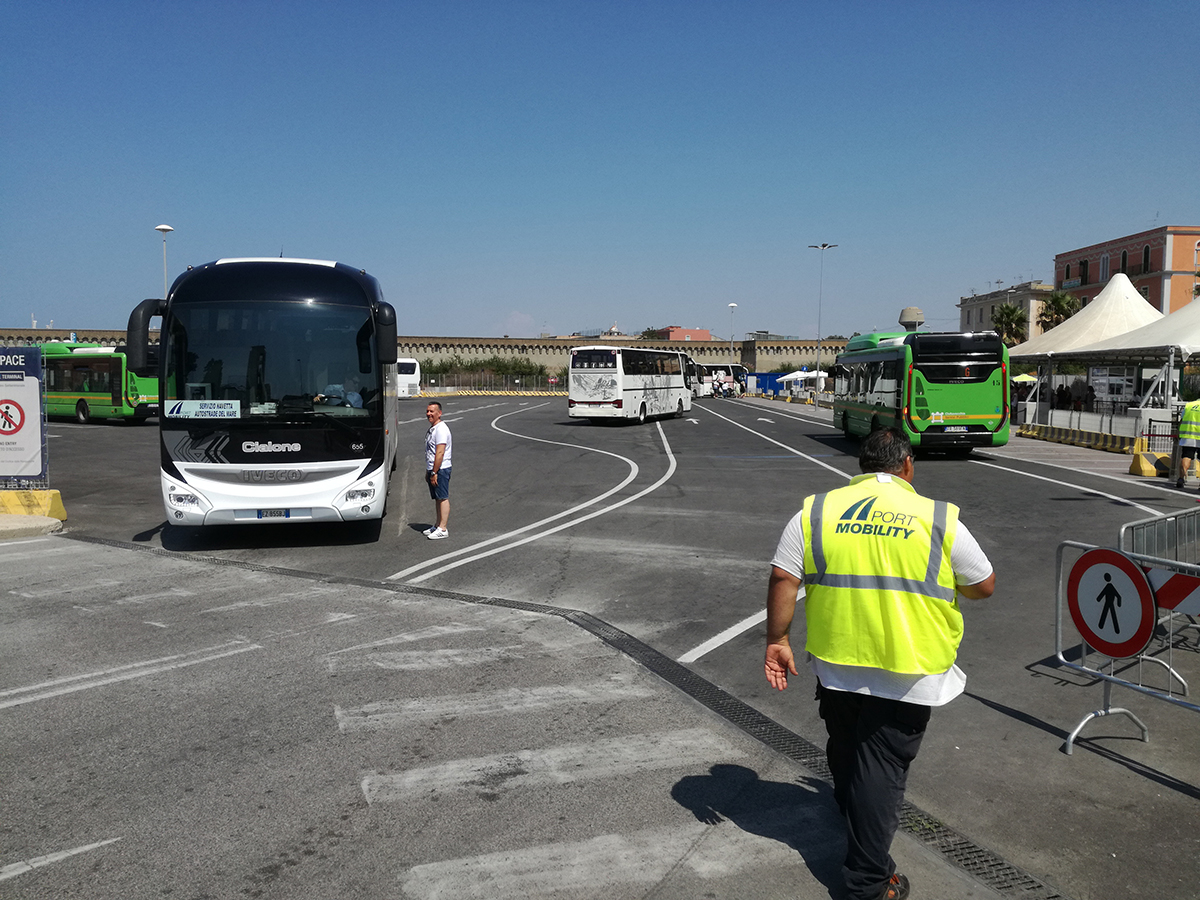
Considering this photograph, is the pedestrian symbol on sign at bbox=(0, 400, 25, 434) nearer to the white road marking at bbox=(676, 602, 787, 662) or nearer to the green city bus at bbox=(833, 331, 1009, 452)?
the white road marking at bbox=(676, 602, 787, 662)

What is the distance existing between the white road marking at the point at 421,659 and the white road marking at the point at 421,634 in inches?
9.1

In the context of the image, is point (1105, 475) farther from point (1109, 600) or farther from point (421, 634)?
point (421, 634)

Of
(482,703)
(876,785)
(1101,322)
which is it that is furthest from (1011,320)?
(876,785)

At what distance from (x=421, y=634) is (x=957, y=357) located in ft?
62.6

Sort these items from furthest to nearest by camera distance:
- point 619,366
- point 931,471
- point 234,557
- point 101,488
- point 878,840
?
point 619,366
point 931,471
point 101,488
point 234,557
point 878,840

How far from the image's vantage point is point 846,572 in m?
3.54

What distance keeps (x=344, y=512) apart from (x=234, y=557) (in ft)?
4.29

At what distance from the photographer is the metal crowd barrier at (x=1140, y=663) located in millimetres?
5270

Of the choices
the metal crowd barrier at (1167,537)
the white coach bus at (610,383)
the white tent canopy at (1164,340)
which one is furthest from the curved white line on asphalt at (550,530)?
the white coach bus at (610,383)

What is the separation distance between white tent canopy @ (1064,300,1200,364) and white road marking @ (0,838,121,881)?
27476mm

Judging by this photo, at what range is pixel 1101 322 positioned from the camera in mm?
33469

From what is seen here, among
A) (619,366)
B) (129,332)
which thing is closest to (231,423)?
(129,332)

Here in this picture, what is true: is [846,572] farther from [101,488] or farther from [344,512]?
[101,488]

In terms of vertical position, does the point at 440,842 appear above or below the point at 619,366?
below
